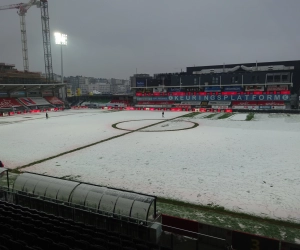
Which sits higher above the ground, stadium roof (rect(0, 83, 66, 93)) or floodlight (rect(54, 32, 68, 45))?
floodlight (rect(54, 32, 68, 45))

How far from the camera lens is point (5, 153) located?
2273 centimetres

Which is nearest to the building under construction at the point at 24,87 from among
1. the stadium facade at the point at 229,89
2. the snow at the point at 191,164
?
the stadium facade at the point at 229,89

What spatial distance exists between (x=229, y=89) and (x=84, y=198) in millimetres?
70544

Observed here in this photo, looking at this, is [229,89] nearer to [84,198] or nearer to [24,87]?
[24,87]

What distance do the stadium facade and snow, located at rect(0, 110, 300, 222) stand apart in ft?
132

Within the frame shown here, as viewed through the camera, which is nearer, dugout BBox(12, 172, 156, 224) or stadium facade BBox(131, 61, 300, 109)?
dugout BBox(12, 172, 156, 224)

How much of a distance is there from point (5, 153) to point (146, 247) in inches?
808

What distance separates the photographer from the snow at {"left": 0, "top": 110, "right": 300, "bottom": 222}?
43.4 ft

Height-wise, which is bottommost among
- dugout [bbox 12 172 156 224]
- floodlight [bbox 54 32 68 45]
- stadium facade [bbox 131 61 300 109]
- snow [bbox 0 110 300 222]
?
snow [bbox 0 110 300 222]

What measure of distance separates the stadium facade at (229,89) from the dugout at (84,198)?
212 feet

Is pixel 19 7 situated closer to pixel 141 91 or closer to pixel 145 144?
pixel 141 91

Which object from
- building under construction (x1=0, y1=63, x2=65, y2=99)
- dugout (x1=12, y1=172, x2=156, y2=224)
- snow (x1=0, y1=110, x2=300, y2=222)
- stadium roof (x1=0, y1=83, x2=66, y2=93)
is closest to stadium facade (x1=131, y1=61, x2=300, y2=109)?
stadium roof (x1=0, y1=83, x2=66, y2=93)

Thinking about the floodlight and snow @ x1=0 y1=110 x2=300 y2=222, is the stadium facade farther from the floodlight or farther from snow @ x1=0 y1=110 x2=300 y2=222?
snow @ x1=0 y1=110 x2=300 y2=222

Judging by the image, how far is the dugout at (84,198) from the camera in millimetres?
9039
